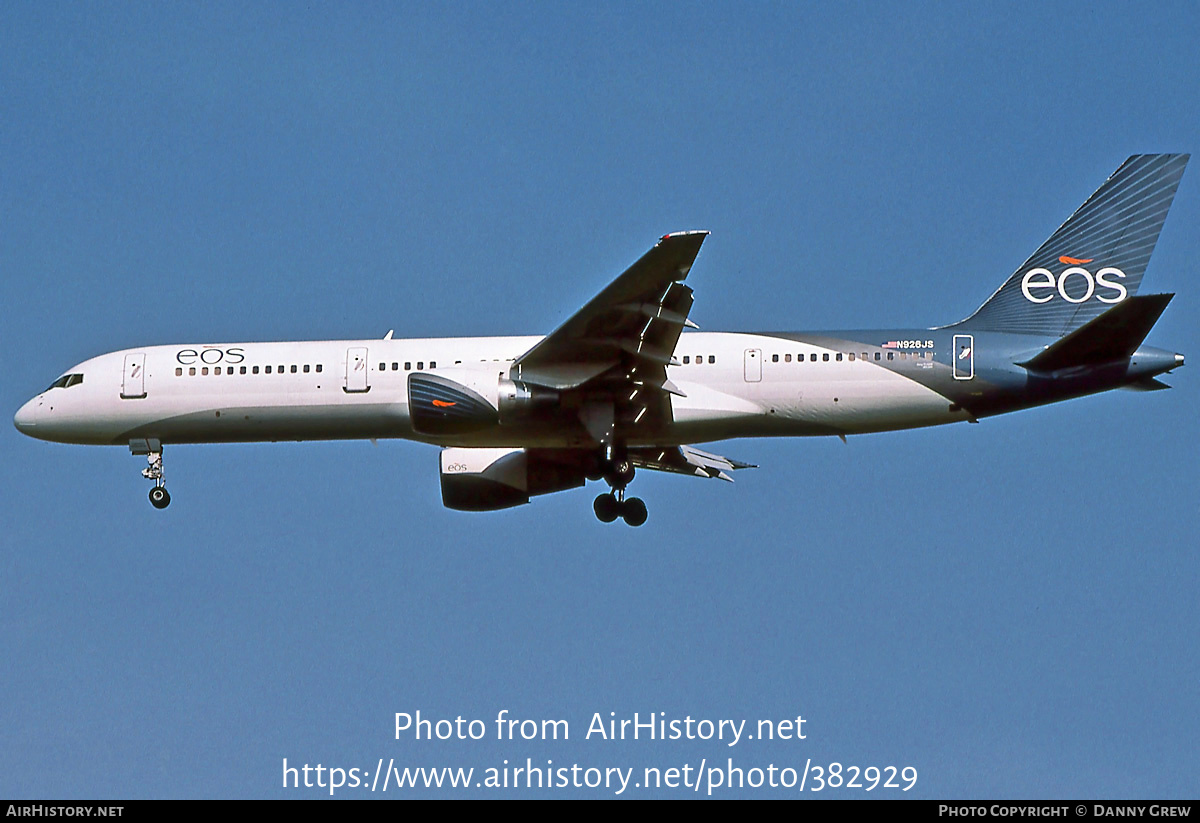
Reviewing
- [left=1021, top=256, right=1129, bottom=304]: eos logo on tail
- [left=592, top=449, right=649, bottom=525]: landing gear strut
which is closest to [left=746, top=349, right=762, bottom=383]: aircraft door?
[left=592, top=449, right=649, bottom=525]: landing gear strut

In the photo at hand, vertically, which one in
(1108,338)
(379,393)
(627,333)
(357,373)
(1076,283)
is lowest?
(1108,338)

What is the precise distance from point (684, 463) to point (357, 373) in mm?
7305

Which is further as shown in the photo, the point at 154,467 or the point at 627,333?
the point at 154,467

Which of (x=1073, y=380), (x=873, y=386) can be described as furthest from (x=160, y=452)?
(x=1073, y=380)

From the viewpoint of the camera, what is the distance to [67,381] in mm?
30344

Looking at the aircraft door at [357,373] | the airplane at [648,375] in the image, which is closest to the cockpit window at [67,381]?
the airplane at [648,375]

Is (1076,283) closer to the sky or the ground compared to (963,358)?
closer to the sky

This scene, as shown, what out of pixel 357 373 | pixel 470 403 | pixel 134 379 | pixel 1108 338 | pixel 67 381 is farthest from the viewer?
pixel 67 381

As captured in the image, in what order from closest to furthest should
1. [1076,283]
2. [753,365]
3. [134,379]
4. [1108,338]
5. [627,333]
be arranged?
[1108,338] < [627,333] < [753,365] < [1076,283] < [134,379]

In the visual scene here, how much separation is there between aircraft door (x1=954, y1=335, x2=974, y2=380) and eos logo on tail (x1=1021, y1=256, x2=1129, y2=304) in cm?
213

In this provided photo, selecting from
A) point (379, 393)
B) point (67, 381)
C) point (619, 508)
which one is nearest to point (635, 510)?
point (619, 508)

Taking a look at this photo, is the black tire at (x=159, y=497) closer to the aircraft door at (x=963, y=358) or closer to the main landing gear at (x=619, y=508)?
the main landing gear at (x=619, y=508)

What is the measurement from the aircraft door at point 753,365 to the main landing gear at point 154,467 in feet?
38.0

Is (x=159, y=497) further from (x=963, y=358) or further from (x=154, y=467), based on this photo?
(x=963, y=358)
